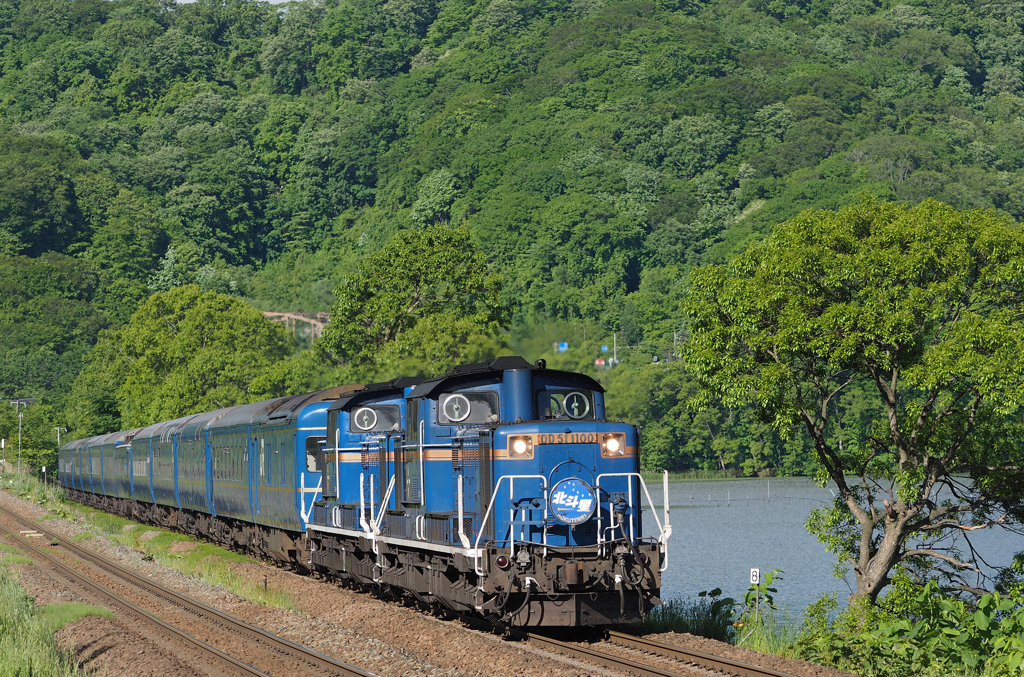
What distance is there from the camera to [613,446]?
16.5 meters

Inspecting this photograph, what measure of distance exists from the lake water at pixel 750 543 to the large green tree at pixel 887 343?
403 cm

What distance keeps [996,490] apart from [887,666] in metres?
8.03

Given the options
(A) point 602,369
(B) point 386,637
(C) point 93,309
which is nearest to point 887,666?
(B) point 386,637

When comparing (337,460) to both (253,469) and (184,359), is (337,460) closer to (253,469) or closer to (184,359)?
(253,469)

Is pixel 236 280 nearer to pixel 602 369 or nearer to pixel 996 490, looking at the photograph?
pixel 602 369

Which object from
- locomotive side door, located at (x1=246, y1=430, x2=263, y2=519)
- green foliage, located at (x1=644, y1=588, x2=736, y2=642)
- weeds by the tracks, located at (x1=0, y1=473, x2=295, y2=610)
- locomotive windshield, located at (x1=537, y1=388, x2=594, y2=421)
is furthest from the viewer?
locomotive side door, located at (x1=246, y1=430, x2=263, y2=519)

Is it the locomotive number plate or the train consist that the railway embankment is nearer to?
the train consist

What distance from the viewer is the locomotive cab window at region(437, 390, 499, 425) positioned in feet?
55.8

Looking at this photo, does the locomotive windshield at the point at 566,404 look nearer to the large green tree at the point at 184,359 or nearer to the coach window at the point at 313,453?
the coach window at the point at 313,453

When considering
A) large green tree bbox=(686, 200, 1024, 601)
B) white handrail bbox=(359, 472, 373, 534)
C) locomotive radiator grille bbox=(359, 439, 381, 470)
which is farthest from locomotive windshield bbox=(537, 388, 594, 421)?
large green tree bbox=(686, 200, 1024, 601)

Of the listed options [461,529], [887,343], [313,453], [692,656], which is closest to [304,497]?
[313,453]

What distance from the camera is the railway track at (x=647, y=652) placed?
1392 cm

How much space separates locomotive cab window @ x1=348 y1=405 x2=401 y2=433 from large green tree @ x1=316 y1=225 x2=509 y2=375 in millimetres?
24620

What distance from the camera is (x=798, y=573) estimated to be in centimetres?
4400
